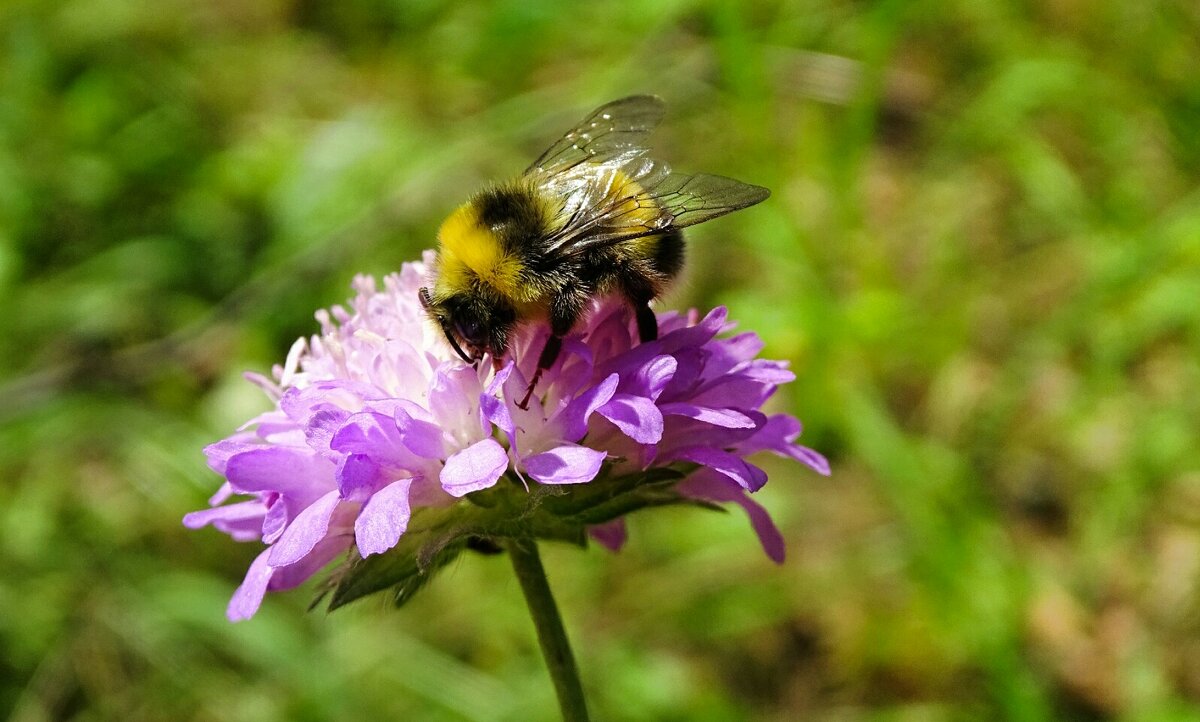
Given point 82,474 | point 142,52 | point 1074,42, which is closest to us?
point 82,474

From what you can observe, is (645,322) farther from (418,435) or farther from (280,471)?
(280,471)

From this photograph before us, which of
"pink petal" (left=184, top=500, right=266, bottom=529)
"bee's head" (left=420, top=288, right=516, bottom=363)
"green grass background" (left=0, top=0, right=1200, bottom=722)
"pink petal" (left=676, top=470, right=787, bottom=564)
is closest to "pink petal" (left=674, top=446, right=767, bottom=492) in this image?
"pink petal" (left=676, top=470, right=787, bottom=564)

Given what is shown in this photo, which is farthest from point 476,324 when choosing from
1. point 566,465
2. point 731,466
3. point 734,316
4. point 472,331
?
point 734,316

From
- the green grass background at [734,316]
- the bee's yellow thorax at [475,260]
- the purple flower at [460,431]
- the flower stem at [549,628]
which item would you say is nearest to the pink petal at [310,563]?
the purple flower at [460,431]

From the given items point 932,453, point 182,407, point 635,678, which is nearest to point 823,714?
point 635,678

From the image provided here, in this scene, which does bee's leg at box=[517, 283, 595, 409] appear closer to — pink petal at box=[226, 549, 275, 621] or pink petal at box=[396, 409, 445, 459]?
pink petal at box=[396, 409, 445, 459]

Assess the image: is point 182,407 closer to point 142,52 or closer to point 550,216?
point 142,52
